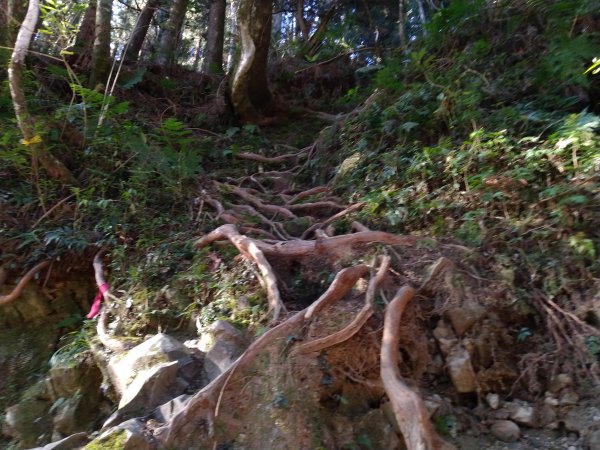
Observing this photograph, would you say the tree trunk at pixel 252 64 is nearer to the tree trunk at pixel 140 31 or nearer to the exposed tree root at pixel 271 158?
the exposed tree root at pixel 271 158

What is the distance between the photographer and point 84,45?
932 cm

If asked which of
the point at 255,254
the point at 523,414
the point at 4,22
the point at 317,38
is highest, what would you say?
the point at 317,38

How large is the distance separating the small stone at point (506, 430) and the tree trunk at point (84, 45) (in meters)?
8.95

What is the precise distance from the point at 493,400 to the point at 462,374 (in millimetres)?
298

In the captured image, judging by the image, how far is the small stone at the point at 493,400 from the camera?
3885 mm

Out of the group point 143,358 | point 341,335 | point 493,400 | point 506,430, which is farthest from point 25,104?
point 506,430

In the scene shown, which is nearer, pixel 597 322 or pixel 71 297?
pixel 597 322

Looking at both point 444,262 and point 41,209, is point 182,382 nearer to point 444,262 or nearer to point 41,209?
point 444,262

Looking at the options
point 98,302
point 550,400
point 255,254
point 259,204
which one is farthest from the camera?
point 259,204

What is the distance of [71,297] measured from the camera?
6.14 m

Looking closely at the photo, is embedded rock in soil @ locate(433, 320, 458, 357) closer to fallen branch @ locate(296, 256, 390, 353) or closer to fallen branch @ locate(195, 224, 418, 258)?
fallen branch @ locate(296, 256, 390, 353)

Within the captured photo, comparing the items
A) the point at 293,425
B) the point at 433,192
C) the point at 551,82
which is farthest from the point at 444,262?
the point at 551,82

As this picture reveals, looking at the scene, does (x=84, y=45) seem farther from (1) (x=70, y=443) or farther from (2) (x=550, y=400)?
(2) (x=550, y=400)

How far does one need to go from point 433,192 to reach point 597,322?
83.3 inches
